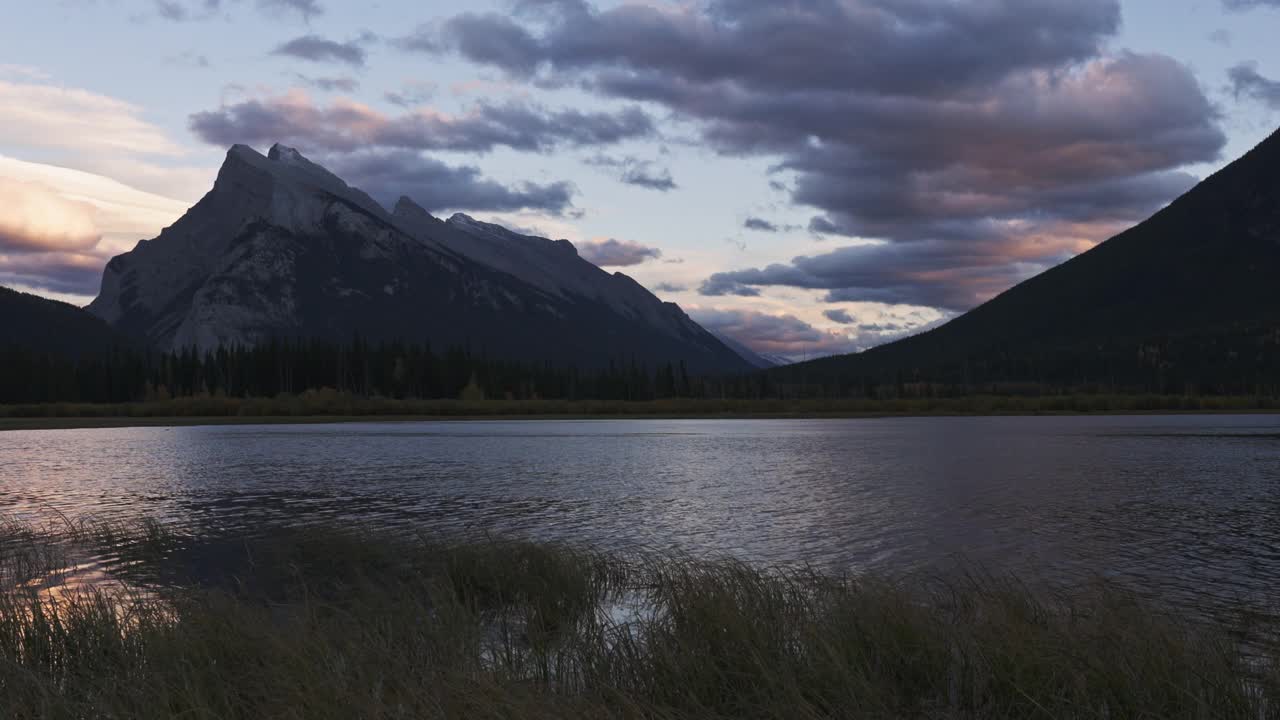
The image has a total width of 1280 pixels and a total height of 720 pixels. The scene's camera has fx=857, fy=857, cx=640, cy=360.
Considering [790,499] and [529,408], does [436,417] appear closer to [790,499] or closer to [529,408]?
[529,408]

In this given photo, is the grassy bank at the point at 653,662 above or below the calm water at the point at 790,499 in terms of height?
above

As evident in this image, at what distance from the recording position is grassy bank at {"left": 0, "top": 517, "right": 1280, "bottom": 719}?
8.80m

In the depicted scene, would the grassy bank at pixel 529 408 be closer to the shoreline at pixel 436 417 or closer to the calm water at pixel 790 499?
the shoreline at pixel 436 417

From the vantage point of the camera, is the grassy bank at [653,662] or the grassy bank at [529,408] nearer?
the grassy bank at [653,662]

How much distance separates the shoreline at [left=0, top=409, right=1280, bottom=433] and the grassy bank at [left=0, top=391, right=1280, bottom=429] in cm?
22

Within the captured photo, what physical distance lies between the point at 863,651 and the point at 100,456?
7064cm

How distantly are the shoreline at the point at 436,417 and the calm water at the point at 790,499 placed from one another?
7184 cm

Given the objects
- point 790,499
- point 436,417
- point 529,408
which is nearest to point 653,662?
point 790,499

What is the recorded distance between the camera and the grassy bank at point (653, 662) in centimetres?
880

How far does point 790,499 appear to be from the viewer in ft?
123

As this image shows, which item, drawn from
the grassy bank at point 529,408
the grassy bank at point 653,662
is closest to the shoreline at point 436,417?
the grassy bank at point 529,408

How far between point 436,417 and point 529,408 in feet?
64.2

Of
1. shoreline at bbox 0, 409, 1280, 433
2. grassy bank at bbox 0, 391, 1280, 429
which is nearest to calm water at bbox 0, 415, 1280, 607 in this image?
shoreline at bbox 0, 409, 1280, 433

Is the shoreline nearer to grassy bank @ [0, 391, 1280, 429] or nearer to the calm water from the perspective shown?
Result: grassy bank @ [0, 391, 1280, 429]
